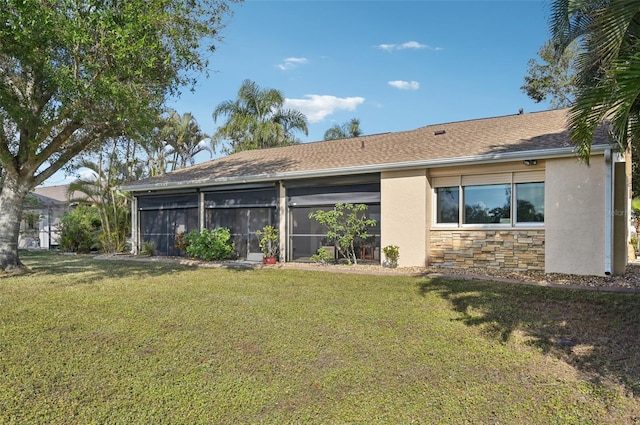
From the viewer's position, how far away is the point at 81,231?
1839 centimetres

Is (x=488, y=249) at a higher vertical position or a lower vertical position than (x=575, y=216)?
lower

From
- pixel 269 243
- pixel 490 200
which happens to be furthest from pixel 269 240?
pixel 490 200

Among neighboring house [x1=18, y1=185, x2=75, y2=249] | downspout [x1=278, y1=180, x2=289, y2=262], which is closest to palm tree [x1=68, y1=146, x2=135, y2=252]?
neighboring house [x1=18, y1=185, x2=75, y2=249]

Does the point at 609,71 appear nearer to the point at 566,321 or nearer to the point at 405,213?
the point at 566,321

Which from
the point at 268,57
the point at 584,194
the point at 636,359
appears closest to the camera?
the point at 636,359

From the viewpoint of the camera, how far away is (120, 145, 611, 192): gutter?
9.16 m

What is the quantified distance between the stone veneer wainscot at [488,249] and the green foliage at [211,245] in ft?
21.9

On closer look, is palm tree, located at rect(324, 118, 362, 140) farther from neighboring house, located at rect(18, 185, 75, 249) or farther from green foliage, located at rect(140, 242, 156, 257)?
green foliage, located at rect(140, 242, 156, 257)

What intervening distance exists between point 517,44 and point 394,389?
16775 millimetres

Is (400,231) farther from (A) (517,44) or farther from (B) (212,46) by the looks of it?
(A) (517,44)

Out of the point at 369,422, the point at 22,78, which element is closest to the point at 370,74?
the point at 22,78

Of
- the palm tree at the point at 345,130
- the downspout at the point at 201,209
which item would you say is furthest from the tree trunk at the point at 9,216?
the palm tree at the point at 345,130

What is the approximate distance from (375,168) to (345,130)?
72.7ft

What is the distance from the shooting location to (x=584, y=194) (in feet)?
29.7
